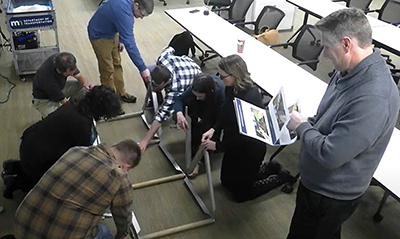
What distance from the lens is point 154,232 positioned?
9.60 ft

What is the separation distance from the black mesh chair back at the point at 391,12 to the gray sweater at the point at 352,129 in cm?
403

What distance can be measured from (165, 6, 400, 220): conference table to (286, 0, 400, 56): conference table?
1.13 metres

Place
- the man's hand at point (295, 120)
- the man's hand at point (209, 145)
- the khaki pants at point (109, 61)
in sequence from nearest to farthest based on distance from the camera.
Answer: the man's hand at point (295, 120), the man's hand at point (209, 145), the khaki pants at point (109, 61)

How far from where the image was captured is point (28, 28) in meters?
4.52

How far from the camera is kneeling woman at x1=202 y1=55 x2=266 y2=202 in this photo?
286cm

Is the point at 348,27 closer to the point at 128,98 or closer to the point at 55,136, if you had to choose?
the point at 55,136

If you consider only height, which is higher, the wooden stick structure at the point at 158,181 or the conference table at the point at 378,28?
the conference table at the point at 378,28

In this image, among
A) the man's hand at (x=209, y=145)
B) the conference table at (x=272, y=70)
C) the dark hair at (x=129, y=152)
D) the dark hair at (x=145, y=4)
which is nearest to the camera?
the dark hair at (x=129, y=152)

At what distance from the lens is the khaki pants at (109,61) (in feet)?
13.4

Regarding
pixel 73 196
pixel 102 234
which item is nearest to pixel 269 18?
pixel 102 234

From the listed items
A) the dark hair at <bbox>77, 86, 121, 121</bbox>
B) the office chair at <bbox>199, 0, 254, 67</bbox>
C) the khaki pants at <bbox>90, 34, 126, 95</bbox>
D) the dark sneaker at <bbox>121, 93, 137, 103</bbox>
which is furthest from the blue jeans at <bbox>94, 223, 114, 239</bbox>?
the office chair at <bbox>199, 0, 254, 67</bbox>

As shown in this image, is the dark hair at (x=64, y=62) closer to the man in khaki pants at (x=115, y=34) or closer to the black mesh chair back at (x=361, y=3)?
the man in khaki pants at (x=115, y=34)

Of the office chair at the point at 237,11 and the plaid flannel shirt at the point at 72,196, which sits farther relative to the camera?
the office chair at the point at 237,11

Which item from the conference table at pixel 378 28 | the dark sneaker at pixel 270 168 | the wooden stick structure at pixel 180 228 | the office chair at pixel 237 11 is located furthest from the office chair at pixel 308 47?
the wooden stick structure at pixel 180 228
